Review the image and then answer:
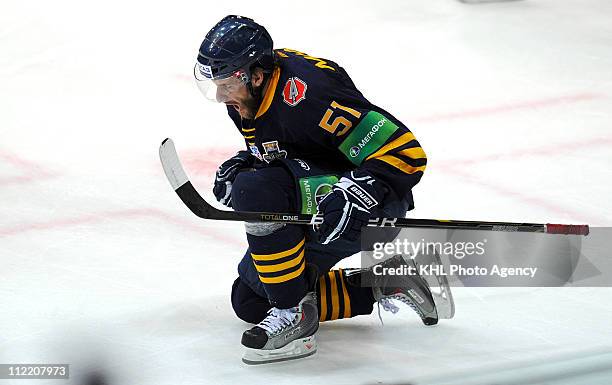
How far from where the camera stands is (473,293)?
3.01 m

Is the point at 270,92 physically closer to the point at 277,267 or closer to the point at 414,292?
the point at 277,267

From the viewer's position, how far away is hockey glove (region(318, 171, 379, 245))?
248cm

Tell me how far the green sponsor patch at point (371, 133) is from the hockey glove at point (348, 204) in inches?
2.8

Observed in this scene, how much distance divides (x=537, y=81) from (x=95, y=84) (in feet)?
5.97

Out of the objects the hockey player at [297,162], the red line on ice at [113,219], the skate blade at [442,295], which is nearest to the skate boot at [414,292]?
the skate blade at [442,295]

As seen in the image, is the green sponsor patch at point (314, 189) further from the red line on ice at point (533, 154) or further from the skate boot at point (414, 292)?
the red line on ice at point (533, 154)

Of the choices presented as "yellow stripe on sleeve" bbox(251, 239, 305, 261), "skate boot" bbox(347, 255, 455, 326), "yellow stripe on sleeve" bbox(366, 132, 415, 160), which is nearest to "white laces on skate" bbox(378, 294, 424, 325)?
"skate boot" bbox(347, 255, 455, 326)

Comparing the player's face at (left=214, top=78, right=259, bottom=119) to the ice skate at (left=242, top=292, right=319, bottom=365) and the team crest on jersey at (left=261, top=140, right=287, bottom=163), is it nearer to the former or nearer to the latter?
the team crest on jersey at (left=261, top=140, right=287, bottom=163)

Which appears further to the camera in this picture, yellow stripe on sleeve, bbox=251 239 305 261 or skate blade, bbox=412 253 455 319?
→ skate blade, bbox=412 253 455 319

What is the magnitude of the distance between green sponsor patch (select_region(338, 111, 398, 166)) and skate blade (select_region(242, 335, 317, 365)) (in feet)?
1.48

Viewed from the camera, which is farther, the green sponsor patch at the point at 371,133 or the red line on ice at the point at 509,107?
the red line on ice at the point at 509,107

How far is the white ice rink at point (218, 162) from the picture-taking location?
8.73ft

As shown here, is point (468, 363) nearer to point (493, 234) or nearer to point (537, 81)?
point (493, 234)

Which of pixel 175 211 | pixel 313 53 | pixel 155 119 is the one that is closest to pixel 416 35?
pixel 313 53
